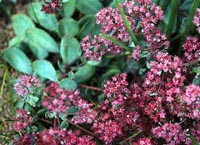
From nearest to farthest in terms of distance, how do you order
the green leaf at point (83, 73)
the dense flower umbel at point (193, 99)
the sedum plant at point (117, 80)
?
the dense flower umbel at point (193, 99), the sedum plant at point (117, 80), the green leaf at point (83, 73)

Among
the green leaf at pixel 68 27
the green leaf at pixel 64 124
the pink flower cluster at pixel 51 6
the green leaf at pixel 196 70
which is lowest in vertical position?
the green leaf at pixel 64 124

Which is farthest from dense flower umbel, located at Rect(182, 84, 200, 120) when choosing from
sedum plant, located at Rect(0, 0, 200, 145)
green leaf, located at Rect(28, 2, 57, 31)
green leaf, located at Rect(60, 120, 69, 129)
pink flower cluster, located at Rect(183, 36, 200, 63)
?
green leaf, located at Rect(28, 2, 57, 31)

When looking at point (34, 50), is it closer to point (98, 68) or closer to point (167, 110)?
point (98, 68)

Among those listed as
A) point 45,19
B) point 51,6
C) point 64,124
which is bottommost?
point 64,124

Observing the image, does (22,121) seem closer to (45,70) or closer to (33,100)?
(33,100)

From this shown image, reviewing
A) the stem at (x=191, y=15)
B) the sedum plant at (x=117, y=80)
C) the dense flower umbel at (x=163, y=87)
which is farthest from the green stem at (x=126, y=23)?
the stem at (x=191, y=15)

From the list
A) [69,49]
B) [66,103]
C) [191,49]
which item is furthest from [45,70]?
[191,49]

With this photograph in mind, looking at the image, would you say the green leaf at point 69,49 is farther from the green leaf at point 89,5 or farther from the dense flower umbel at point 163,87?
the dense flower umbel at point 163,87
